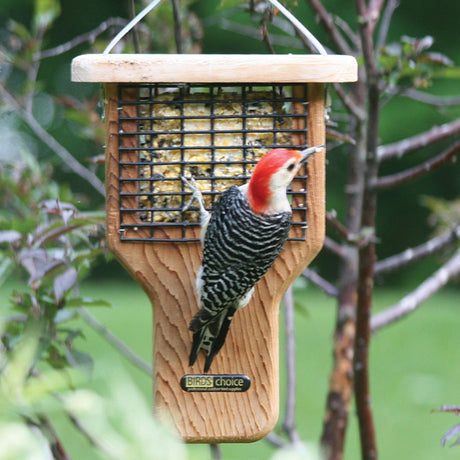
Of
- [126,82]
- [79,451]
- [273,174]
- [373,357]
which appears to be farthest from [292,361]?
[373,357]

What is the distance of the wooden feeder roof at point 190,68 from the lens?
4.81 feet

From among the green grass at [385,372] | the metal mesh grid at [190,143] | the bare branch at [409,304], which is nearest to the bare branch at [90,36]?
the metal mesh grid at [190,143]

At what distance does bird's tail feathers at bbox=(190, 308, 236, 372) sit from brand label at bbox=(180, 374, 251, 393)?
0.02 m

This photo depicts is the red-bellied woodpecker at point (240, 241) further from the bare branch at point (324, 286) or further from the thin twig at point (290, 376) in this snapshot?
the bare branch at point (324, 286)

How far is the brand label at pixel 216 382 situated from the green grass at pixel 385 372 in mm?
610

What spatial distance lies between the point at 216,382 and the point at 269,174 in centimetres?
47

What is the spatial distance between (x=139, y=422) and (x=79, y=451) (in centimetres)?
420

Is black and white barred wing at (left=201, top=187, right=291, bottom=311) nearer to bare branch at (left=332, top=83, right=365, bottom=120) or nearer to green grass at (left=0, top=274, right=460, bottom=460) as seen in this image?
bare branch at (left=332, top=83, right=365, bottom=120)

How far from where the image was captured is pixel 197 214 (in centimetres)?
167

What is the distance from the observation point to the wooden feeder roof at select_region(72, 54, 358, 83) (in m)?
1.47

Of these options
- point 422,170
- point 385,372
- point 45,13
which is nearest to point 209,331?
point 422,170

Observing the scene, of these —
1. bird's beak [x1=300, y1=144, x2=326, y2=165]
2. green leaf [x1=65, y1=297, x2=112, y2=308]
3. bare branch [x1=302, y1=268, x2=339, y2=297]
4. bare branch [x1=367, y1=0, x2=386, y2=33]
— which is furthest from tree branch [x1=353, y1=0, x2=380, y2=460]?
green leaf [x1=65, y1=297, x2=112, y2=308]

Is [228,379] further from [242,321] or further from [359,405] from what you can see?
[359,405]

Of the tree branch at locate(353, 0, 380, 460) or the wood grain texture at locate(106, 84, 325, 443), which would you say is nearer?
the wood grain texture at locate(106, 84, 325, 443)
